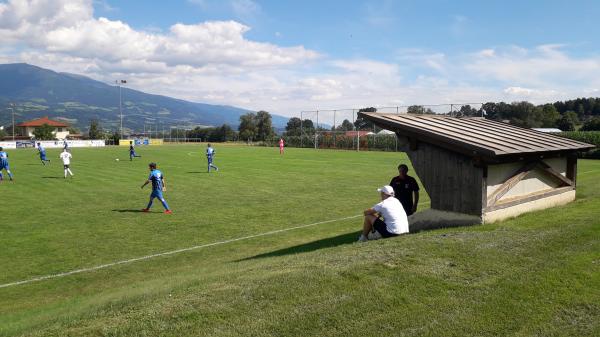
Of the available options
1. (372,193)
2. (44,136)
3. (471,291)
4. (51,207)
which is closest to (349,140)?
(372,193)

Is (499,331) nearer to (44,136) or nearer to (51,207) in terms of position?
(51,207)

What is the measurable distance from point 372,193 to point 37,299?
1395 centimetres

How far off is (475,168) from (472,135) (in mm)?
1114

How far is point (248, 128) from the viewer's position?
12038 centimetres

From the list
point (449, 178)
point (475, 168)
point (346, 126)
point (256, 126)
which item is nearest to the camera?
point (475, 168)

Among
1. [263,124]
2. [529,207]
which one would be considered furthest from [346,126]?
[529,207]

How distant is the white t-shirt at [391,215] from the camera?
895 cm

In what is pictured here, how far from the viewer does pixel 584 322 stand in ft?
15.6

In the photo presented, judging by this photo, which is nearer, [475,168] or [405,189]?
[475,168]

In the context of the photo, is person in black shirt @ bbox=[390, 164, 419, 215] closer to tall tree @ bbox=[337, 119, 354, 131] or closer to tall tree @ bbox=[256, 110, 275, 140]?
tall tree @ bbox=[337, 119, 354, 131]

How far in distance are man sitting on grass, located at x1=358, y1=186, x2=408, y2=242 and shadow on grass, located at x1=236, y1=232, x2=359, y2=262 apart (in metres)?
1.17

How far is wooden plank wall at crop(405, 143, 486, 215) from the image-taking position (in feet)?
30.9

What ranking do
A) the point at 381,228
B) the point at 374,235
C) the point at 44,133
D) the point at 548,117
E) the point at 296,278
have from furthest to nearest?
1. the point at 44,133
2. the point at 548,117
3. the point at 374,235
4. the point at 381,228
5. the point at 296,278

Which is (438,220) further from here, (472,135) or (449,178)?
(472,135)
